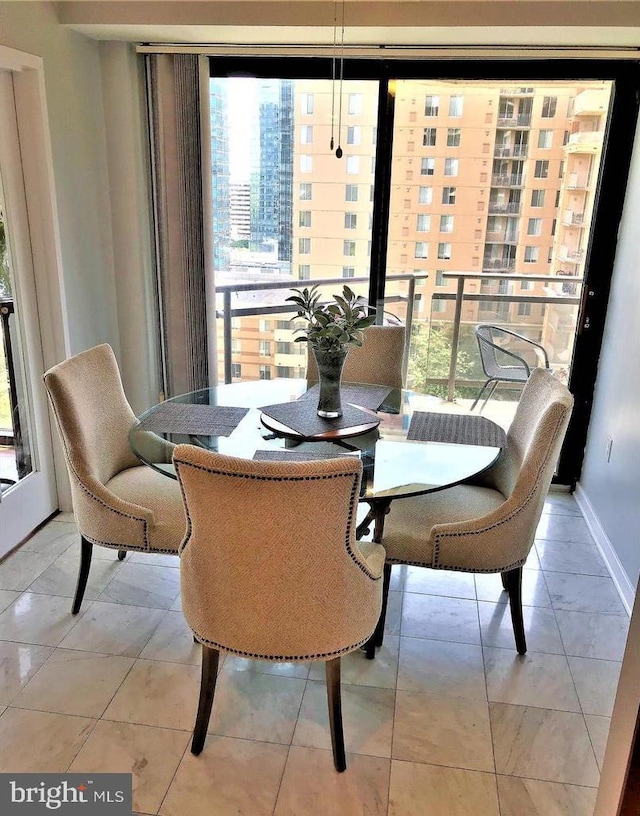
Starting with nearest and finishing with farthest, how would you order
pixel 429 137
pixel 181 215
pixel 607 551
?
1. pixel 607 551
2. pixel 429 137
3. pixel 181 215

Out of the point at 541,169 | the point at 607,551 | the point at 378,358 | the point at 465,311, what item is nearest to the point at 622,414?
the point at 607,551

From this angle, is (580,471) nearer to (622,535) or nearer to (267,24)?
(622,535)

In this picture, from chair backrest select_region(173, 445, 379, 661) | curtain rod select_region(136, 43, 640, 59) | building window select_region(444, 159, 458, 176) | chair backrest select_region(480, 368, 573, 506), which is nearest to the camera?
chair backrest select_region(173, 445, 379, 661)

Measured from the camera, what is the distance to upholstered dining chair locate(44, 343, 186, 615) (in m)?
2.30

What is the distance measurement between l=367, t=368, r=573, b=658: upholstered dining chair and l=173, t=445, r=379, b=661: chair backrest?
0.41m

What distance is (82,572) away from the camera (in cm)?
252

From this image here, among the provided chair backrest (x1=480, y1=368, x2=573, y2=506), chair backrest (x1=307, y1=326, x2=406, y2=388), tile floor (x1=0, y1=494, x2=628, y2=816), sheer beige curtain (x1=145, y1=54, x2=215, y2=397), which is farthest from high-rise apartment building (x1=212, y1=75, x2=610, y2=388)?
tile floor (x1=0, y1=494, x2=628, y2=816)

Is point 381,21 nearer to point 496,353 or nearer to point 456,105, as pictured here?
point 456,105

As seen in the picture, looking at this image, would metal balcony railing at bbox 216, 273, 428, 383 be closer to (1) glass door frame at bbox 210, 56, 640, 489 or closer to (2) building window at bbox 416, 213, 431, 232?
(1) glass door frame at bbox 210, 56, 640, 489

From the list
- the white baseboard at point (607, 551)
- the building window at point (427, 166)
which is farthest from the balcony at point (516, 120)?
the white baseboard at point (607, 551)

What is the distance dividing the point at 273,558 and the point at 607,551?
2.09m

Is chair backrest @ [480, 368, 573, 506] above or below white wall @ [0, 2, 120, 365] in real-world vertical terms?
below

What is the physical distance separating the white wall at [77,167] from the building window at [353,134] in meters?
1.29

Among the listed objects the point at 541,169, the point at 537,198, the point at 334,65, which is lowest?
the point at 537,198
